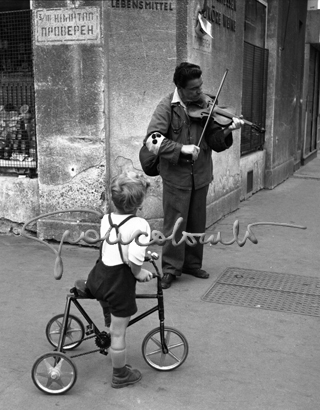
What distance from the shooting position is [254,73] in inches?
374

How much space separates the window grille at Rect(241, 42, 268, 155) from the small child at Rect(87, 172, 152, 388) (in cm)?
595

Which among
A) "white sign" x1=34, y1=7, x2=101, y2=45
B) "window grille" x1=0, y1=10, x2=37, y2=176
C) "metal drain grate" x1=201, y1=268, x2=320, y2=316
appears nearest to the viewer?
"metal drain grate" x1=201, y1=268, x2=320, y2=316

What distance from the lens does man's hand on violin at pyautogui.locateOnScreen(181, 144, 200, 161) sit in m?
4.72

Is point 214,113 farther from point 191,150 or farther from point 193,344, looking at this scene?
point 193,344

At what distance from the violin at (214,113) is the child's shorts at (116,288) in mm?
2024

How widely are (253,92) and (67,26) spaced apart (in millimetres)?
4371

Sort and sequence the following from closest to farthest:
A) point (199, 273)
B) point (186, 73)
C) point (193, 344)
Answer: point (193, 344), point (186, 73), point (199, 273)

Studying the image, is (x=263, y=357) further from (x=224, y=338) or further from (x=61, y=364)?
(x=61, y=364)

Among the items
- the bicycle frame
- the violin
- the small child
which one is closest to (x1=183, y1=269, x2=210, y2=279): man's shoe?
the violin

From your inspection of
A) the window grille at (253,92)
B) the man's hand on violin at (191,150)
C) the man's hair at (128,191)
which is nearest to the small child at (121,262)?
the man's hair at (128,191)

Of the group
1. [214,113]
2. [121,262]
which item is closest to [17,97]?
[214,113]

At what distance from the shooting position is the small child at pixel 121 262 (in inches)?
122

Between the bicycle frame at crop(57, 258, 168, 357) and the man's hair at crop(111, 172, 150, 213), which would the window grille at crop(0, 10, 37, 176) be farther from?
the man's hair at crop(111, 172, 150, 213)

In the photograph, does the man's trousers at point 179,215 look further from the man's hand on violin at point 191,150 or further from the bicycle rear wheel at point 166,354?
the bicycle rear wheel at point 166,354
